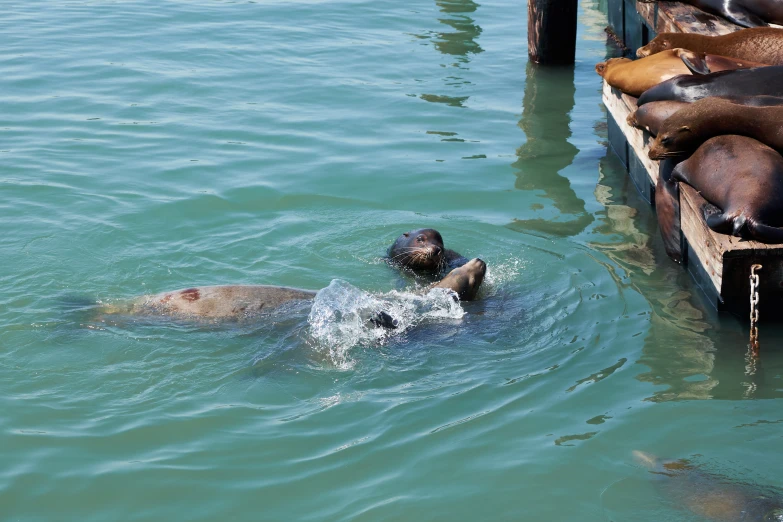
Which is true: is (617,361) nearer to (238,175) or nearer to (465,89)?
(238,175)

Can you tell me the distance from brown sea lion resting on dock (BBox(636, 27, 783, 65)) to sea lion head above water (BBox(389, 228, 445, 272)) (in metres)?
3.51

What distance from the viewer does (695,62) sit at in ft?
28.7

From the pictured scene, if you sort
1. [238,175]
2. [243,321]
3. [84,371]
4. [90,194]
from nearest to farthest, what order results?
[84,371] < [243,321] < [90,194] < [238,175]

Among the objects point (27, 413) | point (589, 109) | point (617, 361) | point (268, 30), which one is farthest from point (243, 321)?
point (268, 30)

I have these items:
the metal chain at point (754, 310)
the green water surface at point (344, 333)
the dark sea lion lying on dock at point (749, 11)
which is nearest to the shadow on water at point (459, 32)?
the green water surface at point (344, 333)

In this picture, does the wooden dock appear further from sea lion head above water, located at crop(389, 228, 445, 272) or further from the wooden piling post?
the wooden piling post

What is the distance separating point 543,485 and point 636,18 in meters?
10.1

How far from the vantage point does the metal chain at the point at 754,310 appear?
6391mm

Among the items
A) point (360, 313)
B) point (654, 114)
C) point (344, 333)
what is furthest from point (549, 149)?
point (344, 333)

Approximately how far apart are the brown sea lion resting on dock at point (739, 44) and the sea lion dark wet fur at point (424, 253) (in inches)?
131

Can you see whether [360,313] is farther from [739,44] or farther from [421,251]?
[739,44]

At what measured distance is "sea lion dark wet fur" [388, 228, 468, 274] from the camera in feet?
25.2

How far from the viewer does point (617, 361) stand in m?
6.40

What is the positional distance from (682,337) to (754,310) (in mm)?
512
